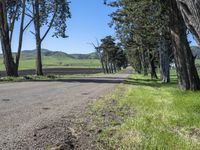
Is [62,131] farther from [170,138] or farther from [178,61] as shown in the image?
[178,61]

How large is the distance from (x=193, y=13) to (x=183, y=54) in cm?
1397

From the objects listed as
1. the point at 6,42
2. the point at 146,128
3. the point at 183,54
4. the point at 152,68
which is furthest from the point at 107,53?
the point at 146,128

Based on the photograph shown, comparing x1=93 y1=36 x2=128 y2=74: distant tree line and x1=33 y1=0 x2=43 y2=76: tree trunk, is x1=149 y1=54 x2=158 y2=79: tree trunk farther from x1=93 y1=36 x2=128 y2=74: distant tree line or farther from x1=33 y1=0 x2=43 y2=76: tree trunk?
x1=93 y1=36 x2=128 y2=74: distant tree line

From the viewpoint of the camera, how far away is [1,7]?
41.8 meters

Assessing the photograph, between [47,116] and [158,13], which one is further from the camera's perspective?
[158,13]

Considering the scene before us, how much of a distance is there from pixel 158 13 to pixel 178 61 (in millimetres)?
3286

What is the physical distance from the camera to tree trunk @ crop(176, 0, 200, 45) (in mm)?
7527

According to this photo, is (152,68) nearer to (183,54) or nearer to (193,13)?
(183,54)

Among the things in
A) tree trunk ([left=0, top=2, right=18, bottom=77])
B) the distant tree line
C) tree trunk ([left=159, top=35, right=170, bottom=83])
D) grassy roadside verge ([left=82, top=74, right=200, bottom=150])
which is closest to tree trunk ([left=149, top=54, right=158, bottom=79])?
tree trunk ([left=159, top=35, right=170, bottom=83])

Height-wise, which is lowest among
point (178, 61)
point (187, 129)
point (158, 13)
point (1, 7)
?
point (187, 129)

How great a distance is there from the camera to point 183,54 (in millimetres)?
21391

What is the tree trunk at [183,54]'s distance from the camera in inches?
832

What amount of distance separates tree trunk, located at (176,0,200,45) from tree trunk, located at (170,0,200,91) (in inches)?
513

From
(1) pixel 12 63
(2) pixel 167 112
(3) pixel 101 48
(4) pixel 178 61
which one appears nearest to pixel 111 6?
(1) pixel 12 63
